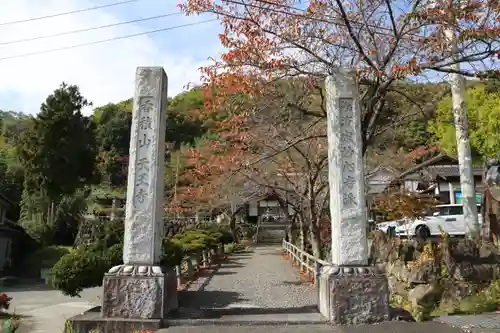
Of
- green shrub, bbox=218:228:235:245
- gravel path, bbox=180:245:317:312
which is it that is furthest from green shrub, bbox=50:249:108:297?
green shrub, bbox=218:228:235:245

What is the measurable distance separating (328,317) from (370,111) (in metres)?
4.10

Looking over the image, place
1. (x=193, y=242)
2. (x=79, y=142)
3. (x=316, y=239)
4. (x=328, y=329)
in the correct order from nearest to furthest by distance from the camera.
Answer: (x=328, y=329) < (x=316, y=239) < (x=193, y=242) < (x=79, y=142)

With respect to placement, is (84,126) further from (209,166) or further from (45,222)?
(209,166)

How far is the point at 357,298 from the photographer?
684 centimetres

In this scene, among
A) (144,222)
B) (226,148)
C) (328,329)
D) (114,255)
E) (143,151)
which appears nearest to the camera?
(328,329)

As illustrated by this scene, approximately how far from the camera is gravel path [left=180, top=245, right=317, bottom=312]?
11.3m

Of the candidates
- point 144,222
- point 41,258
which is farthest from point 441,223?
point 41,258

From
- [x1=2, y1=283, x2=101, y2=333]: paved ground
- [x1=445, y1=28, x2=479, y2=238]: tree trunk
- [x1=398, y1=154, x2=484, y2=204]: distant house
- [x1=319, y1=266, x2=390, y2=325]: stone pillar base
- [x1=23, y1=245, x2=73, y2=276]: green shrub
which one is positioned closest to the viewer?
[x1=319, y1=266, x2=390, y2=325]: stone pillar base

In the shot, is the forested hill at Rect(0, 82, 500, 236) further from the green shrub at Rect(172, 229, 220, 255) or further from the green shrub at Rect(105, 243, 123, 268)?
the green shrub at Rect(105, 243, 123, 268)

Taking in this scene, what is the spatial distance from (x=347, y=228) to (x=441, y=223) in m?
19.0

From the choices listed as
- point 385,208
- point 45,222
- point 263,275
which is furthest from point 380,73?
point 45,222

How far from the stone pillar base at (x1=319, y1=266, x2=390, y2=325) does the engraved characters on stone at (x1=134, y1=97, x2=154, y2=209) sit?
138 inches

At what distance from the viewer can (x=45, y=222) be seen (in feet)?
104

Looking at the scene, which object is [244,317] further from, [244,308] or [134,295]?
[134,295]
